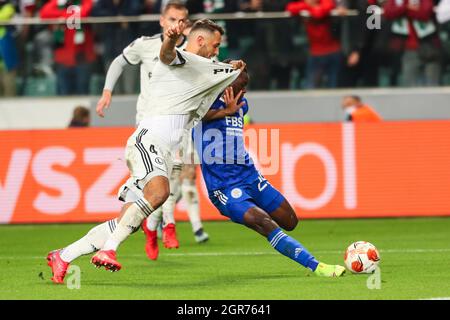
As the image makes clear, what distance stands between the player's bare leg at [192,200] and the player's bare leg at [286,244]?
4485mm

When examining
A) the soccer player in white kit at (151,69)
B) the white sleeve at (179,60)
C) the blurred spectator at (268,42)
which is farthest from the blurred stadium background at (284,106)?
the white sleeve at (179,60)

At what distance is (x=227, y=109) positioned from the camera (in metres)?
10.9

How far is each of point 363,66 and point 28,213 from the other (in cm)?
624

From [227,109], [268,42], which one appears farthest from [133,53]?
[268,42]

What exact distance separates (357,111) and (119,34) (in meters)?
4.42

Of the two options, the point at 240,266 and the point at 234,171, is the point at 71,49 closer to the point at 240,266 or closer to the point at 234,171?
the point at 240,266

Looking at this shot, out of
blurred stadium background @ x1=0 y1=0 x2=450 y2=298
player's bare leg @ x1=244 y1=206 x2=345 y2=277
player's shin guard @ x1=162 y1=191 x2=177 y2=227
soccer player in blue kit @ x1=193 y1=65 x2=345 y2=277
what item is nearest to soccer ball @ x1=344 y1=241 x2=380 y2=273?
player's bare leg @ x1=244 y1=206 x2=345 y2=277

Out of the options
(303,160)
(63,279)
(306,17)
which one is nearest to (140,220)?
(63,279)

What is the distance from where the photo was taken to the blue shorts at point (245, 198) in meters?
10.5

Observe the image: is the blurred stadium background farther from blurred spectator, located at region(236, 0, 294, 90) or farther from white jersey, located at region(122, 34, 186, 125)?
white jersey, located at region(122, 34, 186, 125)

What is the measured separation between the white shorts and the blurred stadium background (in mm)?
6729

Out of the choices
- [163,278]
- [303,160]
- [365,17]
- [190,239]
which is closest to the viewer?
[163,278]
